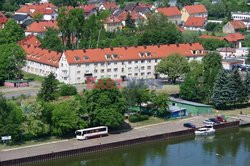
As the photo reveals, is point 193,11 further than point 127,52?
Yes

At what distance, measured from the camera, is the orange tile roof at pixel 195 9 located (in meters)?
72.2

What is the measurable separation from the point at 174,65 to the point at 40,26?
860 inches

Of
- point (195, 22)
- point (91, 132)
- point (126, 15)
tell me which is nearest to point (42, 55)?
point (91, 132)

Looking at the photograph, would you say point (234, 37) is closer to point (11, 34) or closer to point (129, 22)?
point (129, 22)

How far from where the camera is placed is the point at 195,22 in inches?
2694

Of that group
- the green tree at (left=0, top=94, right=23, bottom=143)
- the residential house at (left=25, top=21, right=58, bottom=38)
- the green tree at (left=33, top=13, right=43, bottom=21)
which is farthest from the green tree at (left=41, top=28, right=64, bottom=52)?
the green tree at (left=0, top=94, right=23, bottom=143)

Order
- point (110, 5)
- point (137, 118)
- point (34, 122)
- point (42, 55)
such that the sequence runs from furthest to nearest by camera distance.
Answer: point (110, 5), point (42, 55), point (137, 118), point (34, 122)

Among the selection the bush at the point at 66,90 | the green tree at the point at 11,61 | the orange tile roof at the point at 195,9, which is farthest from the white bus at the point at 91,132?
the orange tile roof at the point at 195,9

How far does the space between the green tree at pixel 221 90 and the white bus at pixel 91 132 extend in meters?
8.81

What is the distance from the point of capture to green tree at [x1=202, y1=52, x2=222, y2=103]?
39.6 meters

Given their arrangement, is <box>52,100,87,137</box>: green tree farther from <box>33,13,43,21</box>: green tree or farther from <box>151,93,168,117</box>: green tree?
<box>33,13,43,21</box>: green tree

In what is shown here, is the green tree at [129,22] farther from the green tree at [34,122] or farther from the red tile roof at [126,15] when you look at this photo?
the green tree at [34,122]

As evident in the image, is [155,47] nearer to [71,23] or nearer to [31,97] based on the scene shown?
[71,23]

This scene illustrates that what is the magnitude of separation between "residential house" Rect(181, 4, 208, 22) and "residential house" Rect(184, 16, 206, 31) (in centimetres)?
318
